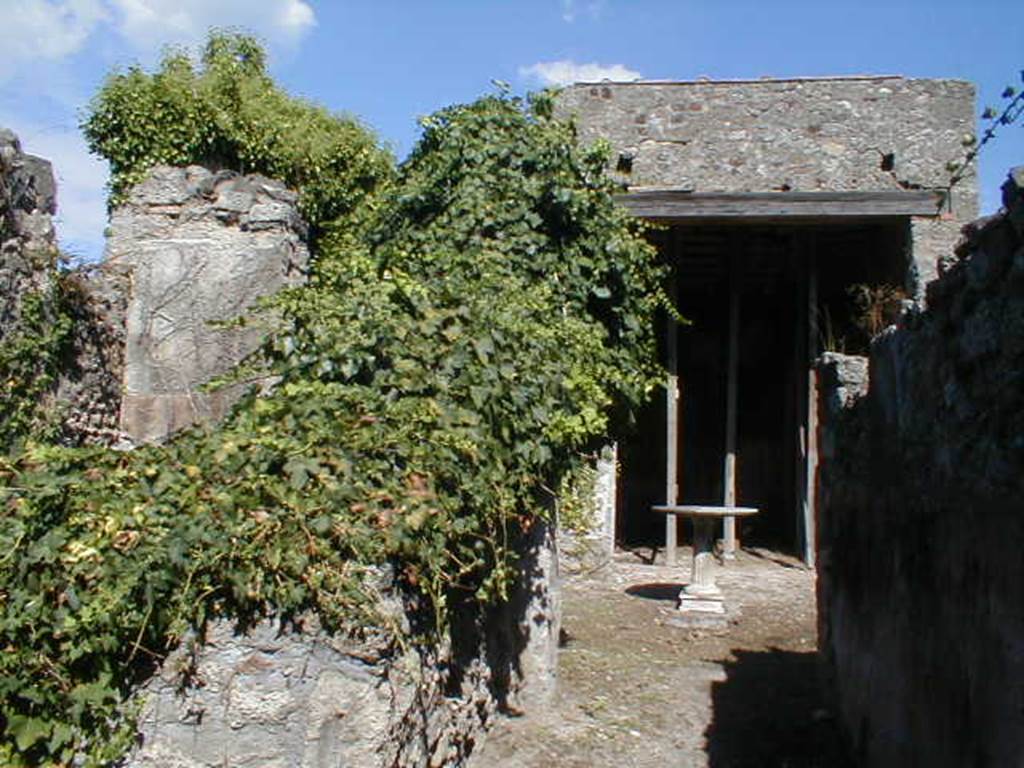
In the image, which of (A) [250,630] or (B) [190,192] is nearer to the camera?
(A) [250,630]

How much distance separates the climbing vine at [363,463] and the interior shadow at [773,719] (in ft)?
4.73

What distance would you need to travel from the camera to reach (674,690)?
22.1 ft

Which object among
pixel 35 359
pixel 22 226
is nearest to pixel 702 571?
pixel 35 359

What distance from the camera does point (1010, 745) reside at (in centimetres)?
287

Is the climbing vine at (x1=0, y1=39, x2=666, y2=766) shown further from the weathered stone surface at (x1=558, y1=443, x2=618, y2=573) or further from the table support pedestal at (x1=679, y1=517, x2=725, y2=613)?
the weathered stone surface at (x1=558, y1=443, x2=618, y2=573)

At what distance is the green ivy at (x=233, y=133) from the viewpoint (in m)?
9.92

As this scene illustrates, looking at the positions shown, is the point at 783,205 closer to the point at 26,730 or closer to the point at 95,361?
the point at 95,361

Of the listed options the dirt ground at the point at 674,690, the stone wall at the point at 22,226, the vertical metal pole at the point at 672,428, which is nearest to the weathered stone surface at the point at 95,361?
the stone wall at the point at 22,226

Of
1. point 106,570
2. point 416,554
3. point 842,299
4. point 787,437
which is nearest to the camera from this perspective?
point 106,570

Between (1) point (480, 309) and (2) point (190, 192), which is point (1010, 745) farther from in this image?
(2) point (190, 192)

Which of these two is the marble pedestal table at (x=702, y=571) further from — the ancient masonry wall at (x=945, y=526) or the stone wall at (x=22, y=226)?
the stone wall at (x=22, y=226)

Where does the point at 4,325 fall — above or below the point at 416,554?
above

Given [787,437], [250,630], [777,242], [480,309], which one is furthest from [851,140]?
[250,630]

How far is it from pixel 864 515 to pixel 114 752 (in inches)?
138
